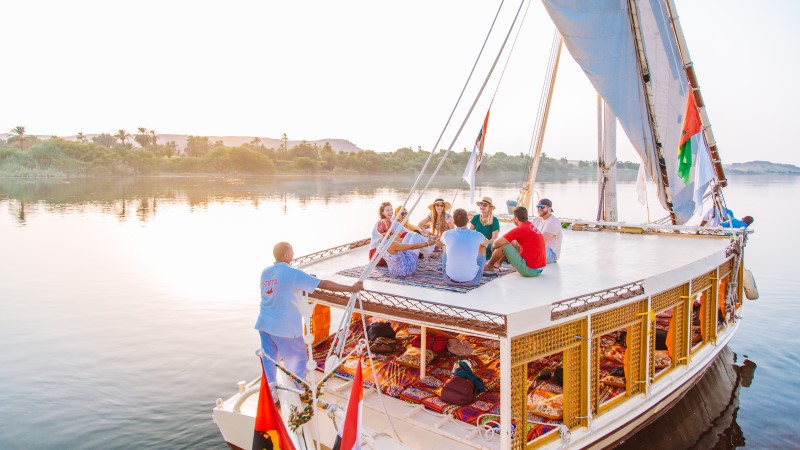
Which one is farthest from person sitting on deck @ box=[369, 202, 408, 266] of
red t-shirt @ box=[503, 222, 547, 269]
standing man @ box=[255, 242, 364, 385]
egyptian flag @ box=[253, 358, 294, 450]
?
egyptian flag @ box=[253, 358, 294, 450]

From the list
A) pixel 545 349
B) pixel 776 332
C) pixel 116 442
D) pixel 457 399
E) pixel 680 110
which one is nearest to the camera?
pixel 545 349

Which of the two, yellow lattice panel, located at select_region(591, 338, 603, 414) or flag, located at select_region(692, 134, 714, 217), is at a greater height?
flag, located at select_region(692, 134, 714, 217)

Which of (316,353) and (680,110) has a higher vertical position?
(680,110)

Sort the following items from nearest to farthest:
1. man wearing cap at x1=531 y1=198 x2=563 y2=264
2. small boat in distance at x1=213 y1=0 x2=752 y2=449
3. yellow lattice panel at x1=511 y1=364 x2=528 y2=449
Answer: yellow lattice panel at x1=511 y1=364 x2=528 y2=449, small boat in distance at x1=213 y1=0 x2=752 y2=449, man wearing cap at x1=531 y1=198 x2=563 y2=264

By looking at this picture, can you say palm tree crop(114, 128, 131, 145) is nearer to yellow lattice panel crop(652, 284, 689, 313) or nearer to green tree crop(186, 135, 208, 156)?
green tree crop(186, 135, 208, 156)

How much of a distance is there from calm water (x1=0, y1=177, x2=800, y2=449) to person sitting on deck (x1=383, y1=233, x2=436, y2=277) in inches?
156

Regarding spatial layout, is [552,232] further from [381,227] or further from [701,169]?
[701,169]

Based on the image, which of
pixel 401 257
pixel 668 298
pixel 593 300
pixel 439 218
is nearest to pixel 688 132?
pixel 668 298

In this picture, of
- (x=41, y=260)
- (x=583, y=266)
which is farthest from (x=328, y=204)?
(x=583, y=266)

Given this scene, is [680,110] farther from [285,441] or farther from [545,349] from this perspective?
[285,441]

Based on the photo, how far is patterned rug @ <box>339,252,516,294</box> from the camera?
6656 mm

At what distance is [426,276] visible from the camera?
24.1ft

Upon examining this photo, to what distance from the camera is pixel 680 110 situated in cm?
1142

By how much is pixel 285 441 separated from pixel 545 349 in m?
2.75
